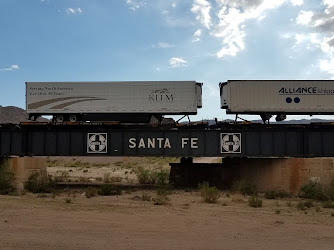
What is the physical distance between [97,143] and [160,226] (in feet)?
44.3

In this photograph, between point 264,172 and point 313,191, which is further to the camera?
point 264,172

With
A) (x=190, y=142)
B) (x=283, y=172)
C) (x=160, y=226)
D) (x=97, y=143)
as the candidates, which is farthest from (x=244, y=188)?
(x=160, y=226)

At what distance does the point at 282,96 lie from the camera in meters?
25.3

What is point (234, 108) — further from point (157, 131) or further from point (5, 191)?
point (5, 191)

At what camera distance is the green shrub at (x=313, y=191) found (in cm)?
1961

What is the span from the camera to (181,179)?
27.2 meters

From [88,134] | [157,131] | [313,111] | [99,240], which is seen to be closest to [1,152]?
[88,134]

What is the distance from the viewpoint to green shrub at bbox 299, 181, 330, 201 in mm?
19609

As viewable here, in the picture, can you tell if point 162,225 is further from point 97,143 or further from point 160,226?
point 97,143

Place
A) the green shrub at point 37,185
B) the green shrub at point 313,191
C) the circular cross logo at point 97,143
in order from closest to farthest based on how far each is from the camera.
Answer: the green shrub at point 313,191 → the green shrub at point 37,185 → the circular cross logo at point 97,143

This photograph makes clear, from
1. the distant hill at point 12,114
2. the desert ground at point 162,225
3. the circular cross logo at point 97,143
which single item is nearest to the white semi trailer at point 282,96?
the desert ground at point 162,225

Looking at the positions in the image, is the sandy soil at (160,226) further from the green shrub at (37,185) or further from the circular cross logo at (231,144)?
the circular cross logo at (231,144)

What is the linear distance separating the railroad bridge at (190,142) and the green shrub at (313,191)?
7.03 ft

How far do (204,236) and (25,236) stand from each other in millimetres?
5490
